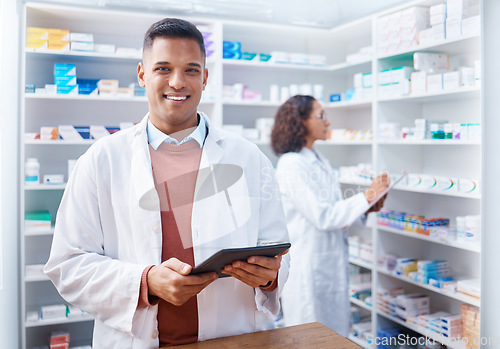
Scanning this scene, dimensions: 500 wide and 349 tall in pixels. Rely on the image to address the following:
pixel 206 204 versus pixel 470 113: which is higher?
pixel 470 113

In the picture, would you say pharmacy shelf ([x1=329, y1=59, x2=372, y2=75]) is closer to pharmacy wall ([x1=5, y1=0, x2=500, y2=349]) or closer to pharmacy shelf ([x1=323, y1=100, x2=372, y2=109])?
pharmacy wall ([x1=5, y1=0, x2=500, y2=349])

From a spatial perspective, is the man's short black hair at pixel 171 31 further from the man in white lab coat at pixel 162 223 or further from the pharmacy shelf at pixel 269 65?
the pharmacy shelf at pixel 269 65

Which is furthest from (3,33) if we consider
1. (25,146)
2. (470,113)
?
(470,113)

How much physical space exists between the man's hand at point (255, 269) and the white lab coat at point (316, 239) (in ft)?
4.30

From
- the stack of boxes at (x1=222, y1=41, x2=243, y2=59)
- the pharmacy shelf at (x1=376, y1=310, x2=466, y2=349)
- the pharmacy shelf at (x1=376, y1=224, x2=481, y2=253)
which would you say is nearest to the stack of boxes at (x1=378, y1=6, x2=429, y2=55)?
the stack of boxes at (x1=222, y1=41, x2=243, y2=59)

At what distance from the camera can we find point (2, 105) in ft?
10.0

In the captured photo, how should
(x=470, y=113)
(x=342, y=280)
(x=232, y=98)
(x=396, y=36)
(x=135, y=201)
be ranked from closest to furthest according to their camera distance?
(x=135, y=201)
(x=342, y=280)
(x=470, y=113)
(x=396, y=36)
(x=232, y=98)

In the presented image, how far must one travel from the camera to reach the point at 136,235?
137 cm

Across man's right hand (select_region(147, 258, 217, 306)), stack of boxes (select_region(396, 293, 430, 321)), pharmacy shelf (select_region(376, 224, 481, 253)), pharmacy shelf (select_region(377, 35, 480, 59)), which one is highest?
pharmacy shelf (select_region(377, 35, 480, 59))

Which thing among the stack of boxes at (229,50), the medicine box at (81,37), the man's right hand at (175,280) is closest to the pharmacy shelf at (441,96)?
the stack of boxes at (229,50)

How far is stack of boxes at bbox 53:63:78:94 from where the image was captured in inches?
129

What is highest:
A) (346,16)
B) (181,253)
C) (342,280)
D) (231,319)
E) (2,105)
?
(346,16)

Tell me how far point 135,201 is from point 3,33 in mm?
2384

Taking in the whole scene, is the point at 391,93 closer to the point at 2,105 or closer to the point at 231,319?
the point at 231,319
